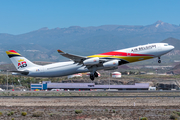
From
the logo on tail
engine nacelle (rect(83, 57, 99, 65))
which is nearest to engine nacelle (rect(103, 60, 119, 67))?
engine nacelle (rect(83, 57, 99, 65))

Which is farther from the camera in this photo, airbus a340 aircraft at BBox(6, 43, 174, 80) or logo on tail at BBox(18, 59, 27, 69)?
logo on tail at BBox(18, 59, 27, 69)

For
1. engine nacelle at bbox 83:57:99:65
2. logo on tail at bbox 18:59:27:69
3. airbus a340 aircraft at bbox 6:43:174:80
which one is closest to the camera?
airbus a340 aircraft at bbox 6:43:174:80

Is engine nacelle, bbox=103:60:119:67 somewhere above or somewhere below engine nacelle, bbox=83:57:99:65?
below

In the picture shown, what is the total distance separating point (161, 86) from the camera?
137000mm

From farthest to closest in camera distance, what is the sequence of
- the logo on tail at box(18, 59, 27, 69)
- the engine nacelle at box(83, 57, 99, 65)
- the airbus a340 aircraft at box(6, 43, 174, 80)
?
1. the logo on tail at box(18, 59, 27, 69)
2. the engine nacelle at box(83, 57, 99, 65)
3. the airbus a340 aircraft at box(6, 43, 174, 80)

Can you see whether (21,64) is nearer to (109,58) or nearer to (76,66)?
(76,66)

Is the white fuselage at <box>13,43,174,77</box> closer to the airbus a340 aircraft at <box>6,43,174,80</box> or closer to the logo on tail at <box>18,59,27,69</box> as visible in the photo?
the airbus a340 aircraft at <box>6,43,174,80</box>

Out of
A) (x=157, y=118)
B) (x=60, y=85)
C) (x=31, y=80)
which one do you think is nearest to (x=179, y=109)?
(x=157, y=118)

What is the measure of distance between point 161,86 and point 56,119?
110497 millimetres

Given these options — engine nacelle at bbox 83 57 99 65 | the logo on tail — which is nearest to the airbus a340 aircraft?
engine nacelle at bbox 83 57 99 65

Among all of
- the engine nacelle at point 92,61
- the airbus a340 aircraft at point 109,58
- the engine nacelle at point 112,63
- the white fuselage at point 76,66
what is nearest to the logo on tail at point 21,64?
the white fuselage at point 76,66

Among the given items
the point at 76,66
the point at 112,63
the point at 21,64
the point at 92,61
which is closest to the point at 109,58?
the point at 112,63

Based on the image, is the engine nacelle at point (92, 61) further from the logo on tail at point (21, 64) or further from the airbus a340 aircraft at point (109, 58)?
the logo on tail at point (21, 64)

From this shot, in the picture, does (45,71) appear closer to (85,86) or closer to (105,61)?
(105,61)
